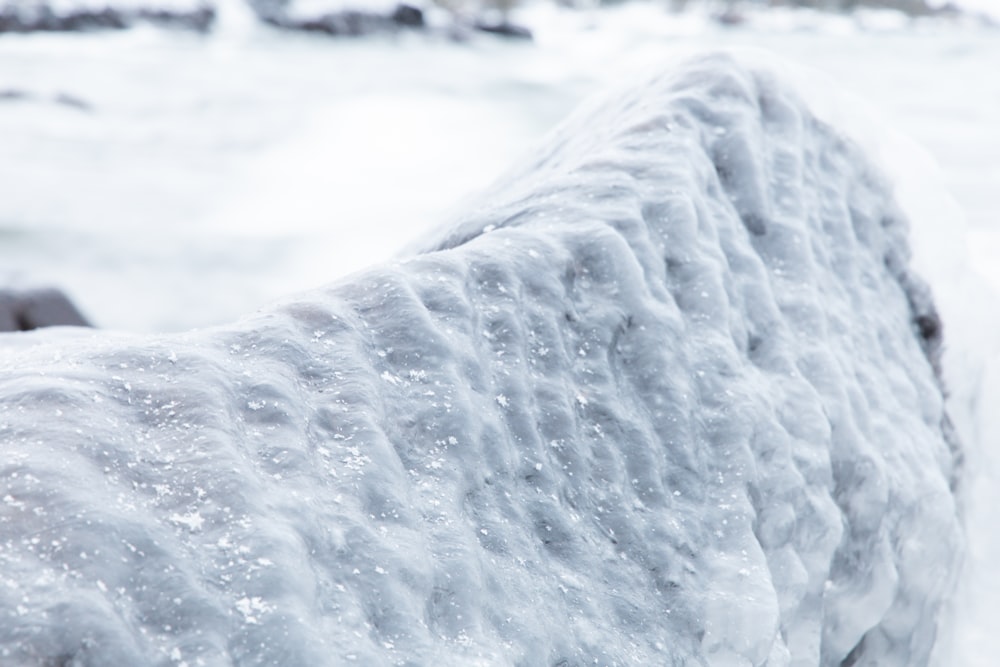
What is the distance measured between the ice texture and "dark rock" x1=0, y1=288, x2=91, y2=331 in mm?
1405

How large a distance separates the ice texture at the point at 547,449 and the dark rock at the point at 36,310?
140cm

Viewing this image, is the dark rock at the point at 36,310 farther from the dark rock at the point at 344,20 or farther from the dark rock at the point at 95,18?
the dark rock at the point at 344,20

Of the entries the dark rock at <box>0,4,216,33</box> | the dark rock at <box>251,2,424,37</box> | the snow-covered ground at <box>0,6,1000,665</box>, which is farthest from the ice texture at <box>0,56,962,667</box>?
the dark rock at <box>251,2,424,37</box>

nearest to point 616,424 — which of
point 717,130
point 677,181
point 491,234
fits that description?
point 491,234

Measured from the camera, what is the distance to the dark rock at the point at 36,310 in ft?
10.9

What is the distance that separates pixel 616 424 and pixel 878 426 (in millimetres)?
663

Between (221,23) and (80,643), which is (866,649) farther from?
(221,23)

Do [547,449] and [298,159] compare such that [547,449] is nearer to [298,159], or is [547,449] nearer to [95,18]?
[298,159]

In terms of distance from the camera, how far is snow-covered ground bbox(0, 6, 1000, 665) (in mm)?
2336

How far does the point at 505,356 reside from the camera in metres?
1.33

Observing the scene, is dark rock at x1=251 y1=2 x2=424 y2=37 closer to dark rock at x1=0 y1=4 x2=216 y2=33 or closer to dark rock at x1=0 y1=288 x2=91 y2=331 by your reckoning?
dark rock at x1=0 y1=4 x2=216 y2=33

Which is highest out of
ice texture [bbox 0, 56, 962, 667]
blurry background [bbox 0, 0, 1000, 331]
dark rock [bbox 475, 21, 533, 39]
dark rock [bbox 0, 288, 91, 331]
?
ice texture [bbox 0, 56, 962, 667]

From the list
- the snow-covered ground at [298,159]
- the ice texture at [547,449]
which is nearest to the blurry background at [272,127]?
the snow-covered ground at [298,159]

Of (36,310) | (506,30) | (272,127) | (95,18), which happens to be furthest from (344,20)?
(36,310)
